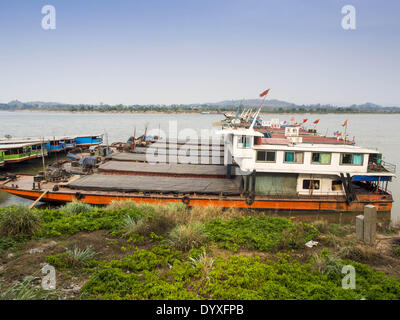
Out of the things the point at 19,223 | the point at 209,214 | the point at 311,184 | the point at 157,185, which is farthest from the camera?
the point at 157,185

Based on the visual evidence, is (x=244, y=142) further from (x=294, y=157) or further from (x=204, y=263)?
(x=204, y=263)

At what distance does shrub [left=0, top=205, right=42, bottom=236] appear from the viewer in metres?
9.16

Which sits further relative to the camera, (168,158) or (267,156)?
(168,158)

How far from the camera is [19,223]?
30.8 feet

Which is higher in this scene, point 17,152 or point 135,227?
point 17,152

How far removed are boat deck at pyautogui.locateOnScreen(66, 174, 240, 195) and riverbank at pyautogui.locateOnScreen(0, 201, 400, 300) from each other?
18.9ft

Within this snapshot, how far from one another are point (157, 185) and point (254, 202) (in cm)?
633

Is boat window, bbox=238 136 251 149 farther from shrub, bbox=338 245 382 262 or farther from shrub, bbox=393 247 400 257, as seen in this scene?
shrub, bbox=393 247 400 257

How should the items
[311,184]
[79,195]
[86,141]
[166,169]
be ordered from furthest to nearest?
[86,141], [166,169], [311,184], [79,195]

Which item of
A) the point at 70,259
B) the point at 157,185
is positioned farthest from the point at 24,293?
the point at 157,185

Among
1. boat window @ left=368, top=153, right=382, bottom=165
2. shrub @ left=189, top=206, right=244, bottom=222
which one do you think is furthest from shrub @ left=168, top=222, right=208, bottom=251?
boat window @ left=368, top=153, right=382, bottom=165

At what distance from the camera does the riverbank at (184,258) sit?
21.0 ft
